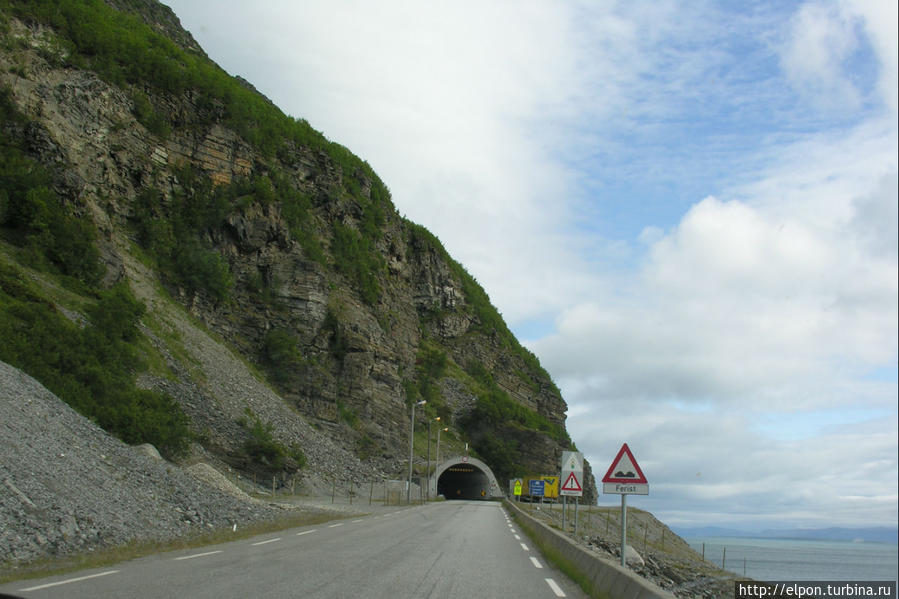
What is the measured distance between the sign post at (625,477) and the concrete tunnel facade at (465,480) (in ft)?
222

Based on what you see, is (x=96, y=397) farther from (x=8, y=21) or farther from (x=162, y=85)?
(x=162, y=85)

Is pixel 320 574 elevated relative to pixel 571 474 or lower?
lower

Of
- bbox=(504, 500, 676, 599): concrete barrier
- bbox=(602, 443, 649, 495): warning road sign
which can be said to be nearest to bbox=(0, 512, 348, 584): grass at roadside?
bbox=(504, 500, 676, 599): concrete barrier

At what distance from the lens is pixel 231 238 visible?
236ft

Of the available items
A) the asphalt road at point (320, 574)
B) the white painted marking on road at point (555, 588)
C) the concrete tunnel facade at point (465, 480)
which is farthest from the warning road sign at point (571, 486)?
the concrete tunnel facade at point (465, 480)

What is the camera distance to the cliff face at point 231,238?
2156 inches

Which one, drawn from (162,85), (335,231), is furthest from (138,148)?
(335,231)

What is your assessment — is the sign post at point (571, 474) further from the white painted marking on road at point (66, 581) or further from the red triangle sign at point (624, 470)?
the white painted marking on road at point (66, 581)

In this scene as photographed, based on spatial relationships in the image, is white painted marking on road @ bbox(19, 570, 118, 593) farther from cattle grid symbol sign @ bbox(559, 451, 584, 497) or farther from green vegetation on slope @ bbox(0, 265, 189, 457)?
green vegetation on slope @ bbox(0, 265, 189, 457)

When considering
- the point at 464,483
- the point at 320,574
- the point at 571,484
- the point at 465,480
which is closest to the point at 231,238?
the point at 465,480

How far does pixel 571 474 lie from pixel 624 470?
992 cm

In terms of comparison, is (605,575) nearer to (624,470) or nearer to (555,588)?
(555,588)

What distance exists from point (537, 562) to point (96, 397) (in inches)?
1239

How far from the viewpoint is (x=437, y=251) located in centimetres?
13238
